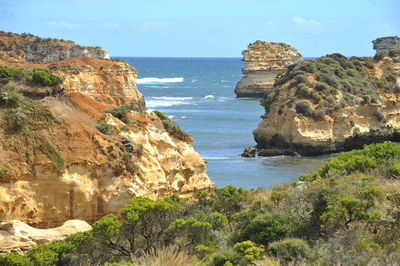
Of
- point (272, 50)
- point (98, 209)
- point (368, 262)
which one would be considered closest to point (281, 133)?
point (98, 209)

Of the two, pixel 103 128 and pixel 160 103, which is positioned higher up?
pixel 160 103

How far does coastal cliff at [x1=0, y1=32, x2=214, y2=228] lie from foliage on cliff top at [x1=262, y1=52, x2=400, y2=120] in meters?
23.4

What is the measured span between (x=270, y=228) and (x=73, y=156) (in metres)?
7.74

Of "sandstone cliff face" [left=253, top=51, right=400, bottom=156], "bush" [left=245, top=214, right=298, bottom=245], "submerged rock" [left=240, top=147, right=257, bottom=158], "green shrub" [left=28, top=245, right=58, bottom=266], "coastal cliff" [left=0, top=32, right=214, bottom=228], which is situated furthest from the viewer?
"sandstone cliff face" [left=253, top=51, right=400, bottom=156]

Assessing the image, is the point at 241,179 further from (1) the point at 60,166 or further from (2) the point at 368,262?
(2) the point at 368,262

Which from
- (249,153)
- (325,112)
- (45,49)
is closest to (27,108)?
(249,153)

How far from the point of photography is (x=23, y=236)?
15.7 m

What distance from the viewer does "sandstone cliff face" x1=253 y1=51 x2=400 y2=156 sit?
43750mm

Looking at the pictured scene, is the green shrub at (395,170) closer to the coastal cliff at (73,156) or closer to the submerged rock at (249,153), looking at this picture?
the coastal cliff at (73,156)

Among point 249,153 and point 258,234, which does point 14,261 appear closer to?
point 258,234

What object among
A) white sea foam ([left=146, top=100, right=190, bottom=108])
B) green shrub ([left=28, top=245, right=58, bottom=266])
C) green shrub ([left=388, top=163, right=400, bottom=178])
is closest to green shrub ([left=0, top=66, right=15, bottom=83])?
green shrub ([left=28, top=245, right=58, bottom=266])

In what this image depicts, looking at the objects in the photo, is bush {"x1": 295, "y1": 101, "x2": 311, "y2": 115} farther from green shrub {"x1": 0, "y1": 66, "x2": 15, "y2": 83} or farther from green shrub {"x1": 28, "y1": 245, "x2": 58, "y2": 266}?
green shrub {"x1": 28, "y1": 245, "x2": 58, "y2": 266}

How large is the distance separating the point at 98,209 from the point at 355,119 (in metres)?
30.7

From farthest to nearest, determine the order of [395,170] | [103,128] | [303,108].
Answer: [303,108]
[103,128]
[395,170]
